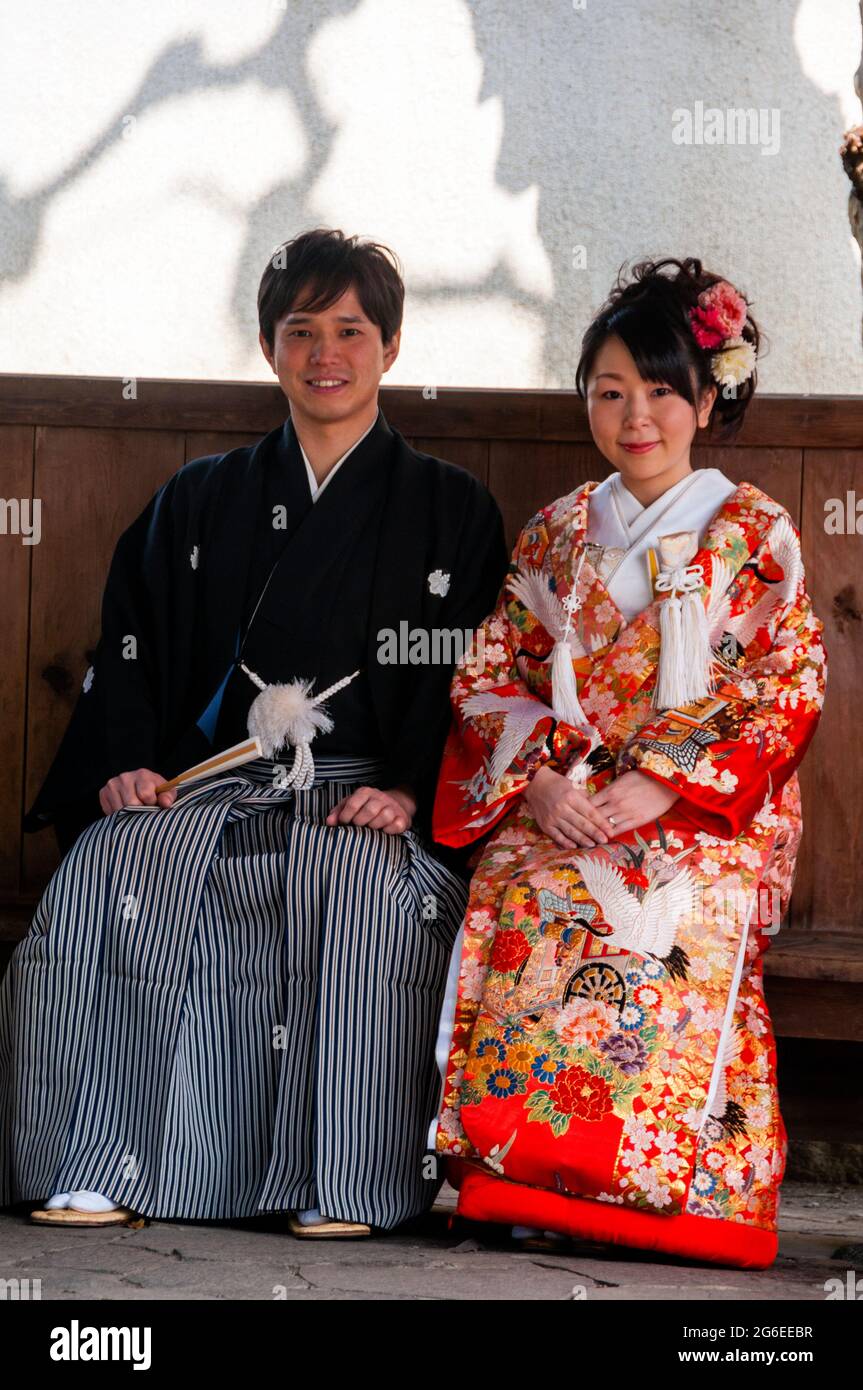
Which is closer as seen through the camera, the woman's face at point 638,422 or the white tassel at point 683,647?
the white tassel at point 683,647

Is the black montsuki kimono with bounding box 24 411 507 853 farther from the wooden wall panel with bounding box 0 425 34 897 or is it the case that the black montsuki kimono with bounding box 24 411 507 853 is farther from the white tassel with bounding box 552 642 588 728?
the wooden wall panel with bounding box 0 425 34 897

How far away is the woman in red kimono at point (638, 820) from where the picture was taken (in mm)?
2279

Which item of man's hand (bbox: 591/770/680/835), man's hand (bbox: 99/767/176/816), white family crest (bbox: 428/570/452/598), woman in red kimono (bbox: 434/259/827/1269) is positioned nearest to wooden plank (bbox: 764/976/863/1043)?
woman in red kimono (bbox: 434/259/827/1269)

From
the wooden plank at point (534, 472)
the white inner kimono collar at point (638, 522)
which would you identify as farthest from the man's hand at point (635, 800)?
the wooden plank at point (534, 472)

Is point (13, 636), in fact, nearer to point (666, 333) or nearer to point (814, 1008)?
point (666, 333)

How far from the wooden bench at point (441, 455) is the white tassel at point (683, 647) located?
63 cm

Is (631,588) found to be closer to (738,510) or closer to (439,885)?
(738,510)

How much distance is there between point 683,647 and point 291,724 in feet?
2.42

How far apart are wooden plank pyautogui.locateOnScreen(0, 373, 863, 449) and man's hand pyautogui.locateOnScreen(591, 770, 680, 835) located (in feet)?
3.28

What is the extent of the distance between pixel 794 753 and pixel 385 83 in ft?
11.5

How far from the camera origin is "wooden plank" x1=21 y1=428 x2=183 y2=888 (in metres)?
3.35

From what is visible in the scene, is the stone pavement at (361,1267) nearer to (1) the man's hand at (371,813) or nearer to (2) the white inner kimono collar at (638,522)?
(1) the man's hand at (371,813)

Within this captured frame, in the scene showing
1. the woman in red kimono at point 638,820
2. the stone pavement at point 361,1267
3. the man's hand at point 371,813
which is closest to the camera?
the stone pavement at point 361,1267

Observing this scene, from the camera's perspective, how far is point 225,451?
3.34 meters
